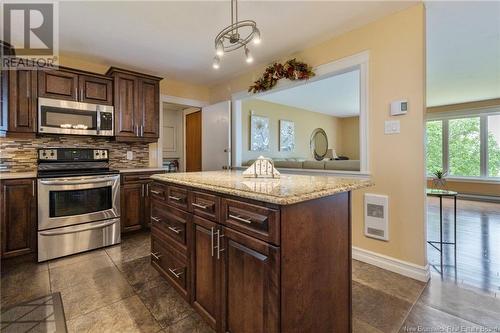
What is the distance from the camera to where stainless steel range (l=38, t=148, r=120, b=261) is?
2.49 meters

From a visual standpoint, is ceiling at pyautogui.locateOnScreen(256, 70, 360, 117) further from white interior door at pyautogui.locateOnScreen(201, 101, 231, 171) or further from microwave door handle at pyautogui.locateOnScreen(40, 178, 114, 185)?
microwave door handle at pyautogui.locateOnScreen(40, 178, 114, 185)

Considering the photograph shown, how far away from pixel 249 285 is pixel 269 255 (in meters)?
0.24

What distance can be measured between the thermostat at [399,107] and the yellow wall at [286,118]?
3.15 metres

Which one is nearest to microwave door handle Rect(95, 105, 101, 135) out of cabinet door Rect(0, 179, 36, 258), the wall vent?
cabinet door Rect(0, 179, 36, 258)

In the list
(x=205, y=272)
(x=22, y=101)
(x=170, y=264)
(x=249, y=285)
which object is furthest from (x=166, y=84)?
(x=249, y=285)

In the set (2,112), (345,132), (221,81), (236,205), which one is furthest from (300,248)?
(345,132)

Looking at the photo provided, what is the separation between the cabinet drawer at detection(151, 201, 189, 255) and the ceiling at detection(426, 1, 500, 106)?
2814 mm

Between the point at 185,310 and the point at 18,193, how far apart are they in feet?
6.99

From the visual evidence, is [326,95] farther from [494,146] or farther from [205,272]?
[205,272]

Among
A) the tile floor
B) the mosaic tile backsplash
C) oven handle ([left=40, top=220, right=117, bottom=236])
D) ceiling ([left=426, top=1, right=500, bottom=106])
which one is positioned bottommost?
the tile floor

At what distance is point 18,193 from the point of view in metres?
2.40

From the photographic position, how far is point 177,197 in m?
1.75

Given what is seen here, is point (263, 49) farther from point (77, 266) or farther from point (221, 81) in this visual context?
point (77, 266)

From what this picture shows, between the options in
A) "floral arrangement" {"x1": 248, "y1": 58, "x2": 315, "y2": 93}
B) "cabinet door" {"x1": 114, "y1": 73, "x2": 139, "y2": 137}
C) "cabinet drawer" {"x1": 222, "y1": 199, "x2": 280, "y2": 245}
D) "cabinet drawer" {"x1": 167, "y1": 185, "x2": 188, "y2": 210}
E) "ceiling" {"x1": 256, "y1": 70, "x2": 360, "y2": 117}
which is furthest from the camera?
"ceiling" {"x1": 256, "y1": 70, "x2": 360, "y2": 117}
